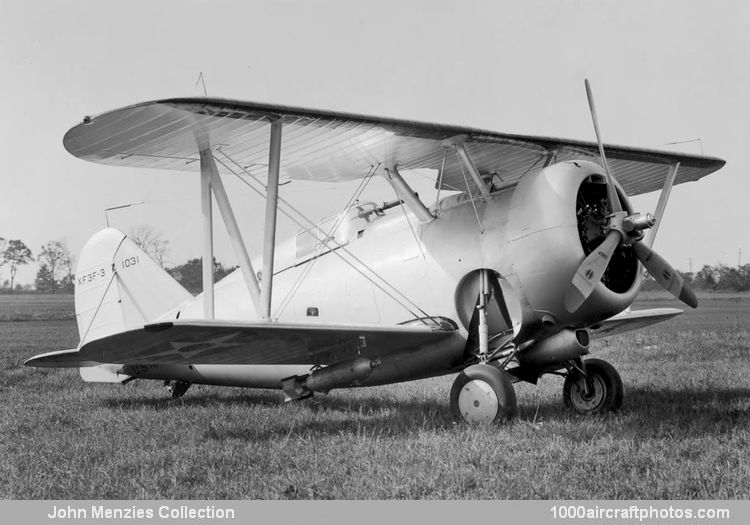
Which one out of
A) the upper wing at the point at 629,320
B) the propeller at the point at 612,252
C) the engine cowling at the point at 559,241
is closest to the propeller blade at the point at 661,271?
the propeller at the point at 612,252

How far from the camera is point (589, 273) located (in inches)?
239

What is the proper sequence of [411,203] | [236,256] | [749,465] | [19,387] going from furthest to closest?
[19,387] → [411,203] → [236,256] → [749,465]

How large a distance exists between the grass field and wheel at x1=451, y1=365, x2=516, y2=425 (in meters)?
0.18

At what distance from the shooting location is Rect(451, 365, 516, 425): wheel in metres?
6.10

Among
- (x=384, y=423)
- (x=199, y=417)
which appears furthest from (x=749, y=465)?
(x=199, y=417)

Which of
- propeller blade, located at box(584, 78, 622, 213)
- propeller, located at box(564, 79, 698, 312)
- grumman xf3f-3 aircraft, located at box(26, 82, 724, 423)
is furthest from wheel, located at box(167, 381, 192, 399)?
propeller blade, located at box(584, 78, 622, 213)

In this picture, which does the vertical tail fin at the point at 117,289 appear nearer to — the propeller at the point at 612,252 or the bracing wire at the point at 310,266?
the bracing wire at the point at 310,266

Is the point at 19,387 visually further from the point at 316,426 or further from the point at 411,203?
the point at 411,203

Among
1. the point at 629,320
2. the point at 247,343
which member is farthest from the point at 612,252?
the point at 247,343

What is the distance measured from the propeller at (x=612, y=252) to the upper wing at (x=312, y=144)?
3.42 feet

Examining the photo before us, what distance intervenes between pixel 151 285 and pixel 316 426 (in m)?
4.25

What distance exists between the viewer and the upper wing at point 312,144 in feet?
19.9

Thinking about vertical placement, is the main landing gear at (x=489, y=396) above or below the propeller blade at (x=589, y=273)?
below
